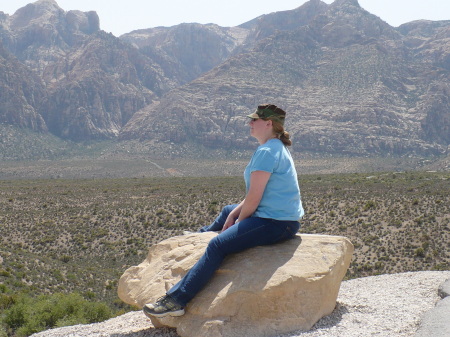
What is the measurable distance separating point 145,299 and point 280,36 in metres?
160

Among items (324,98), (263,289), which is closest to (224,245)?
(263,289)

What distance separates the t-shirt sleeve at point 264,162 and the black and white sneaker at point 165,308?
2185 mm

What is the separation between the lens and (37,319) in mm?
13703

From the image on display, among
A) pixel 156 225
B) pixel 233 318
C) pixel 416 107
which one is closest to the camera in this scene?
pixel 233 318

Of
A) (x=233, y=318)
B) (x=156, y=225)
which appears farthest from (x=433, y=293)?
(x=156, y=225)

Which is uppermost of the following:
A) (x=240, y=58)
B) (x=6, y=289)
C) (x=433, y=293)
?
(x=240, y=58)

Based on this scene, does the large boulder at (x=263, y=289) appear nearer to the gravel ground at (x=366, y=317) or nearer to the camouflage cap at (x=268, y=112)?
the gravel ground at (x=366, y=317)

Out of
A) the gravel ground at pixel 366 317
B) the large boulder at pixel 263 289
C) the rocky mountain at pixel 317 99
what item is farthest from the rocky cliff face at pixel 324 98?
the large boulder at pixel 263 289

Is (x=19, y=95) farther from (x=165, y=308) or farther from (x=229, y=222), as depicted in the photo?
(x=165, y=308)

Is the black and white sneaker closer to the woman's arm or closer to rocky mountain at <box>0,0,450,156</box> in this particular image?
the woman's arm

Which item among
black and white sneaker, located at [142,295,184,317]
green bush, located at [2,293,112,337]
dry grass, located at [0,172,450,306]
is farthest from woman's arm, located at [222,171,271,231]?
dry grass, located at [0,172,450,306]

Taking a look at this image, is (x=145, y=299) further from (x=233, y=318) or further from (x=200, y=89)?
(x=200, y=89)

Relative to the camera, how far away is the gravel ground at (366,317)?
7156mm

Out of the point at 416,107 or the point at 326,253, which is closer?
the point at 326,253
